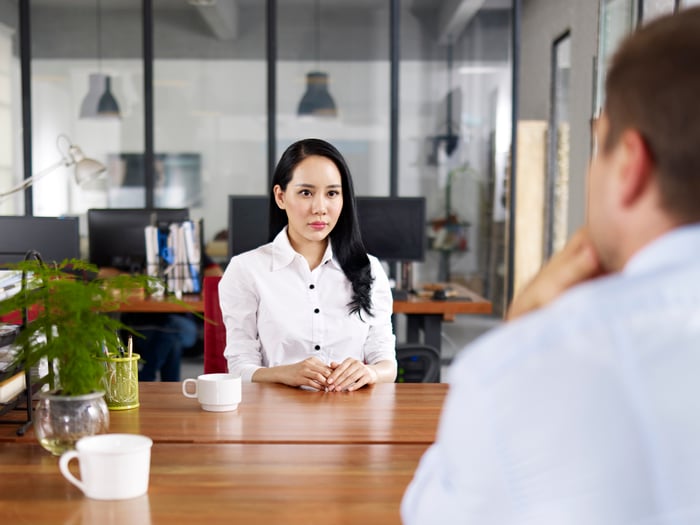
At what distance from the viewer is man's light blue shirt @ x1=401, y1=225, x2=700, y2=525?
2.17 feet

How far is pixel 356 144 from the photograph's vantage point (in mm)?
6465

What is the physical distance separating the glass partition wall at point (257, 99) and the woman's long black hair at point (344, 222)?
3.88 metres

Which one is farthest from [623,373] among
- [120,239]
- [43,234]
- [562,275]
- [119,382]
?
[120,239]

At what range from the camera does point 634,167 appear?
730 millimetres

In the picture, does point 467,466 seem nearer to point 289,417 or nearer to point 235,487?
point 235,487

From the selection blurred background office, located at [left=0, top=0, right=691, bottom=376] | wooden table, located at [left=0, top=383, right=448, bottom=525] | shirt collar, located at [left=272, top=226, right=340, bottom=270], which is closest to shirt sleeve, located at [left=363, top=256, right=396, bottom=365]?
shirt collar, located at [left=272, top=226, right=340, bottom=270]

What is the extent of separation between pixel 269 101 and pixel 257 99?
0.12 meters

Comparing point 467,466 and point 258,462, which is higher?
point 467,466

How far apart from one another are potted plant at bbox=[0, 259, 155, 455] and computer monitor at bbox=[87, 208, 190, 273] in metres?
3.19

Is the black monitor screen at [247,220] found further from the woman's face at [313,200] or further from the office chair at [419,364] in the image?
the woman's face at [313,200]

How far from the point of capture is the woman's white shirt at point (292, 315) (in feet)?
8.00

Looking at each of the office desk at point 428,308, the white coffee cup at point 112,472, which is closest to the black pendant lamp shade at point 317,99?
the office desk at point 428,308

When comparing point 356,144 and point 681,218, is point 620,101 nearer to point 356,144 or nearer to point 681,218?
point 681,218

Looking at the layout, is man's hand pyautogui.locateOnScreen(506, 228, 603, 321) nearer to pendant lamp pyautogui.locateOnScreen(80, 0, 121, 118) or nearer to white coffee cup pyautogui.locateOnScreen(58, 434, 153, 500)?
white coffee cup pyautogui.locateOnScreen(58, 434, 153, 500)
